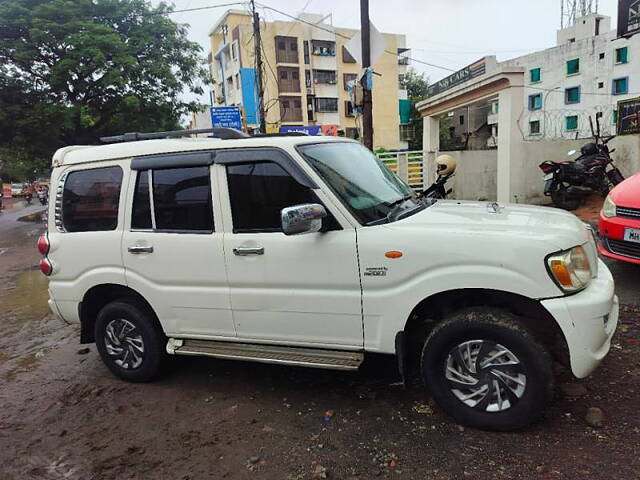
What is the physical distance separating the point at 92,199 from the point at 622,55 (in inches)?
1590

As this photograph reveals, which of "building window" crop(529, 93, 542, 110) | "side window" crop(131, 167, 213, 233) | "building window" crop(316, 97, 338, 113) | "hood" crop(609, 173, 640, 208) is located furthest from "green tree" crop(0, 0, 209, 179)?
"building window" crop(529, 93, 542, 110)

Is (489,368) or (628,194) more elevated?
(628,194)

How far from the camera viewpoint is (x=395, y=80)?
142 ft

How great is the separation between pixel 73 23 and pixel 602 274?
1969 cm

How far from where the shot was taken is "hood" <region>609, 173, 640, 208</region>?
190 inches

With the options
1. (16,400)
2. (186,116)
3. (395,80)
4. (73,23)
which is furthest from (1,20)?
(395,80)

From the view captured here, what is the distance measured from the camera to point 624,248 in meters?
4.89

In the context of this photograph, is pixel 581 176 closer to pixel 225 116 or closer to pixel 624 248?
pixel 624 248

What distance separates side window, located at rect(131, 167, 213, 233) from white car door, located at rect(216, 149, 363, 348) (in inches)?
7.5

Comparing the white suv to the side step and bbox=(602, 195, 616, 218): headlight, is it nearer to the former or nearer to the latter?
the side step

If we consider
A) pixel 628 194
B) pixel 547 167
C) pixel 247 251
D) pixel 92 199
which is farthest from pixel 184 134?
pixel 547 167

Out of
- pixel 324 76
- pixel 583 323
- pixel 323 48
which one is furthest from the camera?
pixel 324 76

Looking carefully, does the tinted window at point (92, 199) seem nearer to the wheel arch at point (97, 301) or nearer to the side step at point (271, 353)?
the wheel arch at point (97, 301)

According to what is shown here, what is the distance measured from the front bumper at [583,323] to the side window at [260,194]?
169 centimetres
